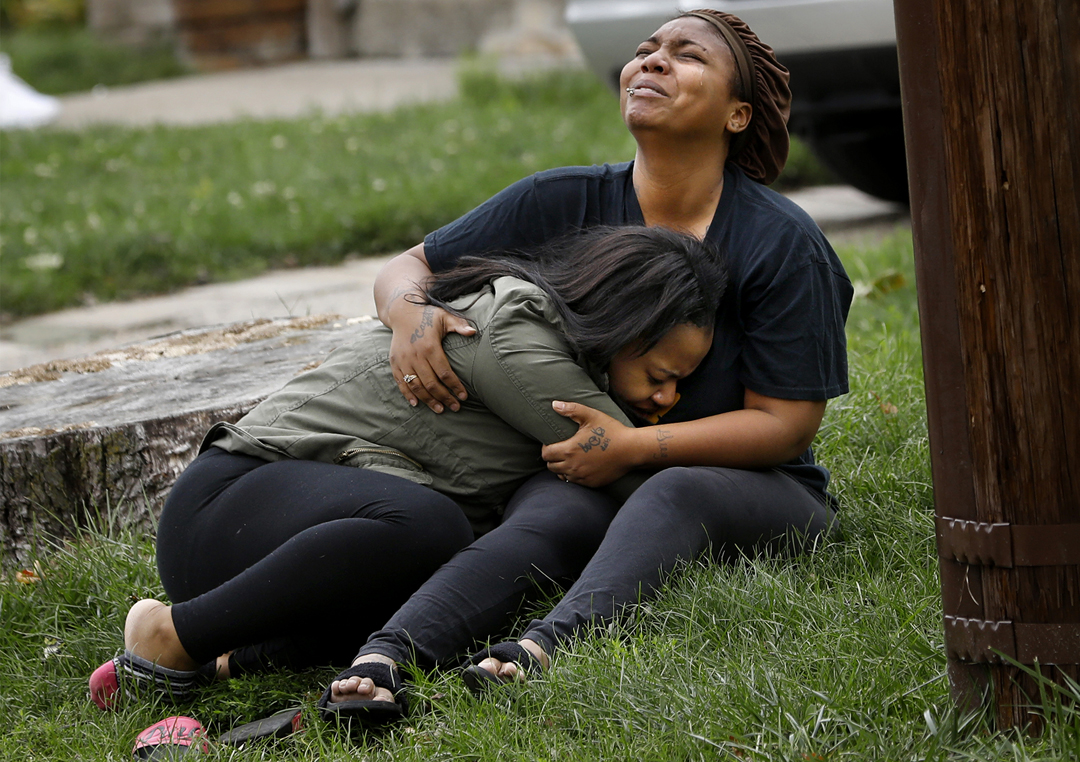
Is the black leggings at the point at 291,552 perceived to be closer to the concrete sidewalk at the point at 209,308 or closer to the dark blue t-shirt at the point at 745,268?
the dark blue t-shirt at the point at 745,268

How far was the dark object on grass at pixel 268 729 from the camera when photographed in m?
2.20

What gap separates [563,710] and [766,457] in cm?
76

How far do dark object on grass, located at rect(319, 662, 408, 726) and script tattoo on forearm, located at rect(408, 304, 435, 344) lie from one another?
689mm

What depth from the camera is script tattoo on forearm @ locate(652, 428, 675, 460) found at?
8.18 ft

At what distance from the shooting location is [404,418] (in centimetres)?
252

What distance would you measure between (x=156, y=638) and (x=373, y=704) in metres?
0.51

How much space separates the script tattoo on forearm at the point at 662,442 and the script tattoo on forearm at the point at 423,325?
51 cm

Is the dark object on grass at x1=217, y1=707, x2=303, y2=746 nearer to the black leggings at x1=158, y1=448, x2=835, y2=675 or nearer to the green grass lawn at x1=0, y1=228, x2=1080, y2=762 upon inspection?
the green grass lawn at x1=0, y1=228, x2=1080, y2=762

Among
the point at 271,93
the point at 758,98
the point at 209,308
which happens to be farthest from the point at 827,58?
the point at 271,93

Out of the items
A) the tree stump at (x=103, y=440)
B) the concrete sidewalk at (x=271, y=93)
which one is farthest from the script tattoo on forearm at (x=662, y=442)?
the concrete sidewalk at (x=271, y=93)

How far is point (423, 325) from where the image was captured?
254 cm

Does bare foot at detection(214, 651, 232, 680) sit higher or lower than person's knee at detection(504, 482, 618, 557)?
lower

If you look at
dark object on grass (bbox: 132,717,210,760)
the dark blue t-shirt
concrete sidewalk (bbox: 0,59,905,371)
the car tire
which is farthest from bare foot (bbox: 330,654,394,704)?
the car tire

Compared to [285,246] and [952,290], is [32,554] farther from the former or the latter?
[285,246]
